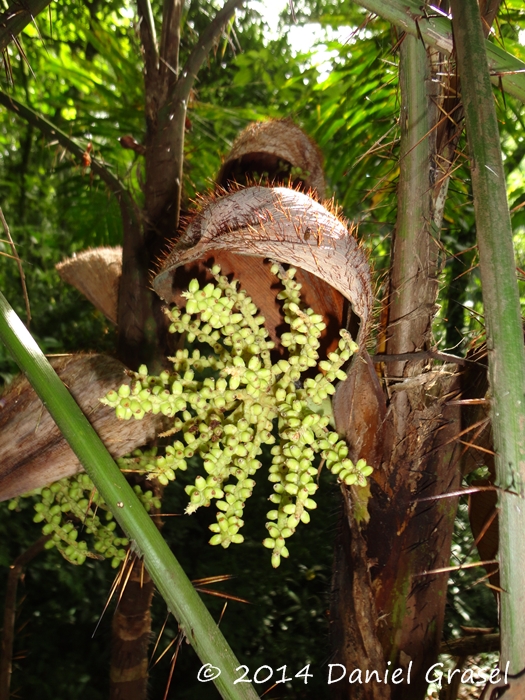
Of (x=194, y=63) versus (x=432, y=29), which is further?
(x=194, y=63)

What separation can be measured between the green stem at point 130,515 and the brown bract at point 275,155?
0.71 m

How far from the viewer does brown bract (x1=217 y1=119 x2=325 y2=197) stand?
1.13 m

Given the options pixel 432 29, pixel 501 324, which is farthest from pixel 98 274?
pixel 501 324

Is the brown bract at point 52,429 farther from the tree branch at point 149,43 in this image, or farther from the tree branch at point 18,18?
the tree branch at point 149,43

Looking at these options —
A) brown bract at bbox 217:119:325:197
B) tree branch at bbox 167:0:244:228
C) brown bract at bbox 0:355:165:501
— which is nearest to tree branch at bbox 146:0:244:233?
tree branch at bbox 167:0:244:228

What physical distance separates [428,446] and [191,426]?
33cm

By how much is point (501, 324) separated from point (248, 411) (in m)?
0.31

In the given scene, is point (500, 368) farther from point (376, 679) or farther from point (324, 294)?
point (376, 679)

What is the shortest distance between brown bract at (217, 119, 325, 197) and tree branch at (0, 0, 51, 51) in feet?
1.68

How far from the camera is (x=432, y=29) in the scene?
550 millimetres

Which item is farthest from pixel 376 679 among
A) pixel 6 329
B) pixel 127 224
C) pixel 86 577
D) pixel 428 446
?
pixel 86 577

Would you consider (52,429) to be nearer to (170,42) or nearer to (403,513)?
(403,513)

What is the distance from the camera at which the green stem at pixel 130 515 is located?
469 mm

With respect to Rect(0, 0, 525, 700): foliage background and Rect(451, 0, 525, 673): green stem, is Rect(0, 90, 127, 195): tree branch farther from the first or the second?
Rect(451, 0, 525, 673): green stem
